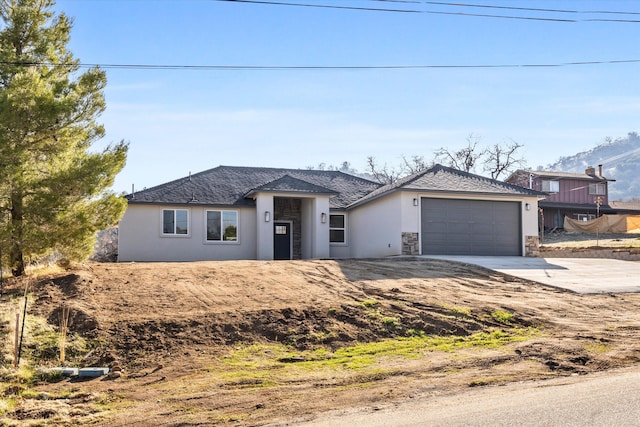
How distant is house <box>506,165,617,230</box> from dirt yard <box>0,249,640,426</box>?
28.1 m

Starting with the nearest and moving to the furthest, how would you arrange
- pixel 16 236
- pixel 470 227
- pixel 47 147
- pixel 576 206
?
pixel 16 236
pixel 47 147
pixel 470 227
pixel 576 206

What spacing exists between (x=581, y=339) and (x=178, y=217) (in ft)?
54.8

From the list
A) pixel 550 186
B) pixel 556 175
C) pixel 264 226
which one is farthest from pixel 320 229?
pixel 556 175

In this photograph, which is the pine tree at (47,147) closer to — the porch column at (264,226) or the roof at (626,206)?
the porch column at (264,226)

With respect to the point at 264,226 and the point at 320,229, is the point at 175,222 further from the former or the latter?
the point at 320,229

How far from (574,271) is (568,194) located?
26.7 m

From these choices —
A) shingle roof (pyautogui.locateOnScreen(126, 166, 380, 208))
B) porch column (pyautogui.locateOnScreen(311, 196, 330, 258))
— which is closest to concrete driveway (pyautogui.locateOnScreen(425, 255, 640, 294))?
porch column (pyautogui.locateOnScreen(311, 196, 330, 258))

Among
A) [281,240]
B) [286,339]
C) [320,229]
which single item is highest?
[320,229]

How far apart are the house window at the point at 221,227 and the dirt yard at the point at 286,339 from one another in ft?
27.6

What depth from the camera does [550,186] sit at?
43.1 metres

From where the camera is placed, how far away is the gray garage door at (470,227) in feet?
72.1

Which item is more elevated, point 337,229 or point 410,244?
point 337,229

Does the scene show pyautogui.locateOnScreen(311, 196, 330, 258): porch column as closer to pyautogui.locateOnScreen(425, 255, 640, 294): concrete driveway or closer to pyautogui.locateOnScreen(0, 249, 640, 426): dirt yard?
pyautogui.locateOnScreen(425, 255, 640, 294): concrete driveway

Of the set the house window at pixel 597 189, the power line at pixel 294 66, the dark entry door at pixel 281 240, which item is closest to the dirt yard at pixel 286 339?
the power line at pixel 294 66
